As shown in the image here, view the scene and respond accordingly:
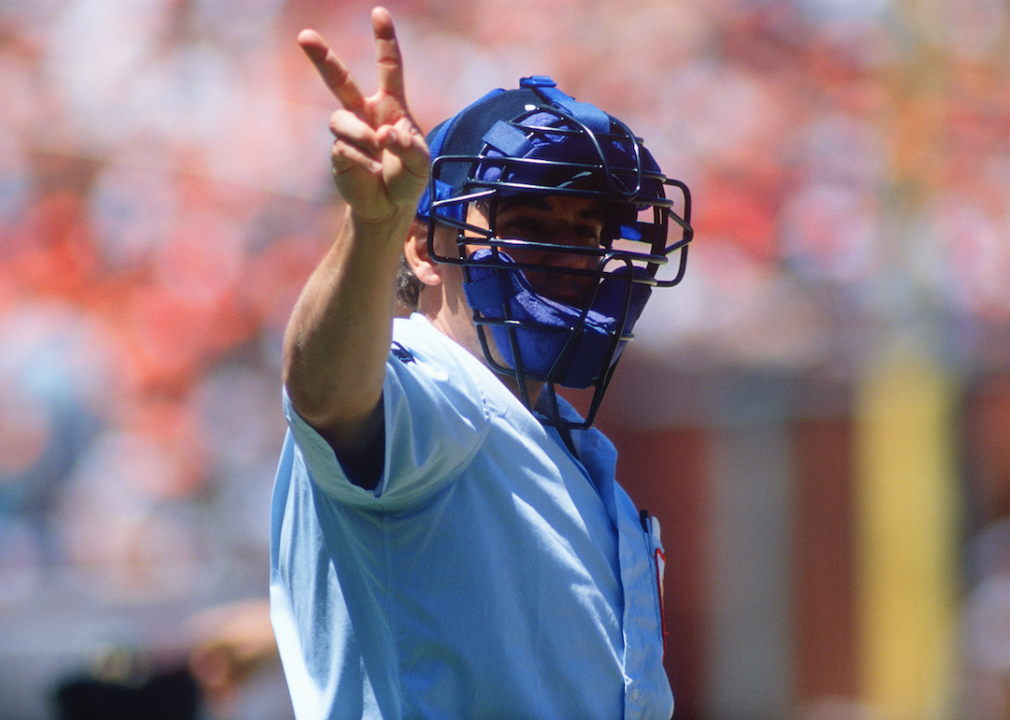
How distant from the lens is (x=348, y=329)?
112 centimetres

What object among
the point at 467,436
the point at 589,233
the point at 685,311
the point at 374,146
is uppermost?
the point at 374,146

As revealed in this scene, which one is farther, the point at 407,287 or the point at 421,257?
the point at 407,287

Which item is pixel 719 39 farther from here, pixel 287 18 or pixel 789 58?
pixel 287 18

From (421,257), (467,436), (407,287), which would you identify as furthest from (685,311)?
(467,436)

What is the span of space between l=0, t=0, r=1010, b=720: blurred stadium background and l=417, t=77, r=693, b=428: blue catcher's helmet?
3.76 meters

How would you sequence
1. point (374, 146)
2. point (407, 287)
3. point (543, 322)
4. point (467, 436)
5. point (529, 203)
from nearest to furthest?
point (374, 146)
point (467, 436)
point (543, 322)
point (529, 203)
point (407, 287)

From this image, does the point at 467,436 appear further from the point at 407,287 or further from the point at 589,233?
the point at 407,287

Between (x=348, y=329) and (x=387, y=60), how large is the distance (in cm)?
30

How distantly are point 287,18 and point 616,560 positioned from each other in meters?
7.19

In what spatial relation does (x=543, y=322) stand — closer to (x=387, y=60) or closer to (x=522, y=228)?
(x=522, y=228)

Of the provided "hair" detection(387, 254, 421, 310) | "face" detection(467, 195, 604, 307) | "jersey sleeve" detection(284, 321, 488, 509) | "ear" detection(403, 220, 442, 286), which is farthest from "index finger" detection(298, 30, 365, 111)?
"hair" detection(387, 254, 421, 310)

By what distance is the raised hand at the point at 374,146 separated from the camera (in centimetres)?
110

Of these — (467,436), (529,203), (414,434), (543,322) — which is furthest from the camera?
(529,203)

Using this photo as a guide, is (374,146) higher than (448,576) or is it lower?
higher
